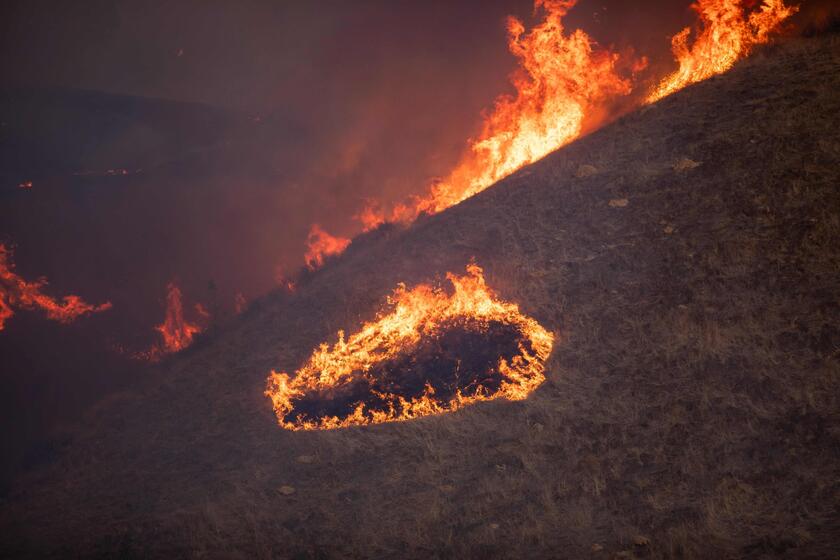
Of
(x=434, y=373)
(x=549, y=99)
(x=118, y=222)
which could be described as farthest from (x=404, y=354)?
(x=118, y=222)

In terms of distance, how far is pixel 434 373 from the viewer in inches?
434

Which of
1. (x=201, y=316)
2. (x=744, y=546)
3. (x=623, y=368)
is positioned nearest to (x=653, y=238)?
(x=623, y=368)

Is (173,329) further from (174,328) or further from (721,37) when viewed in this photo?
(721,37)

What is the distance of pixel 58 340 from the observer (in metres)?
20.4

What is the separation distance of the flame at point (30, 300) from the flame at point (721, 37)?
25917mm

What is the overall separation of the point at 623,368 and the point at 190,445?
10.6 m

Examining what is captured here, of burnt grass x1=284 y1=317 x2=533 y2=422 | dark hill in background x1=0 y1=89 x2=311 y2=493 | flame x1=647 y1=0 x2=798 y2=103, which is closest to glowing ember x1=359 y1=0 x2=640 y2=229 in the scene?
flame x1=647 y1=0 x2=798 y2=103

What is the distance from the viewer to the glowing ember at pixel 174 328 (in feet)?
66.7

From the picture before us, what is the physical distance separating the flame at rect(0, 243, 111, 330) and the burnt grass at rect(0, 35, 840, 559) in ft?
29.0

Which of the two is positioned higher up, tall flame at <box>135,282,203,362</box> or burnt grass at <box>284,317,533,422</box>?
tall flame at <box>135,282,203,362</box>

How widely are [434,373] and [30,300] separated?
20.8 metres

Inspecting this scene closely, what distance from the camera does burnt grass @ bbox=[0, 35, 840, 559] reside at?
6535mm

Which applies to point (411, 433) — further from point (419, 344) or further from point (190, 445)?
point (190, 445)

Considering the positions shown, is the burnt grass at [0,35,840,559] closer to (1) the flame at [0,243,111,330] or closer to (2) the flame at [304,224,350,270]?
(1) the flame at [0,243,111,330]
